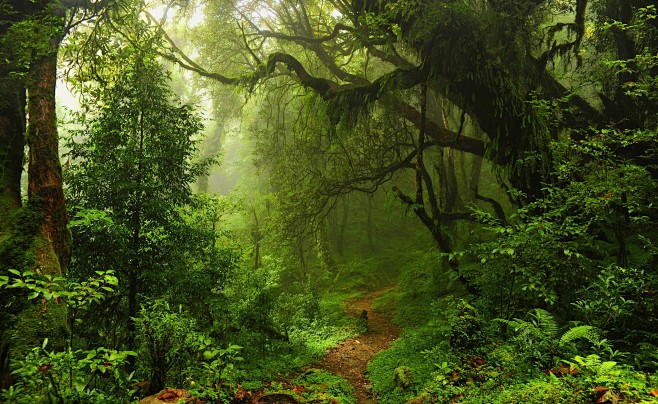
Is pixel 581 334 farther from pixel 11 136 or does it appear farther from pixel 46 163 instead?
pixel 11 136

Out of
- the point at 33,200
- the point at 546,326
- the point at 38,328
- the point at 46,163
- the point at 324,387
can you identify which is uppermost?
the point at 46,163

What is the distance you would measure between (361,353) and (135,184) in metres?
6.77

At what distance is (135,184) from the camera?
A: 7000 mm

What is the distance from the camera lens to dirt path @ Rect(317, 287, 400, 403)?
7.17 metres

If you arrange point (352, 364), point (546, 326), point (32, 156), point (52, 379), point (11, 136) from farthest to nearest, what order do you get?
point (352, 364) < point (11, 136) < point (546, 326) < point (32, 156) < point (52, 379)

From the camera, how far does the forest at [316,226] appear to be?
4297 mm

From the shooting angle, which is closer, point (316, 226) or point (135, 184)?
point (135, 184)

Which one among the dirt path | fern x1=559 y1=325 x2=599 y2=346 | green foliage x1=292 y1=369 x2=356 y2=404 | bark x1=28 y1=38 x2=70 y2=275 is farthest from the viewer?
the dirt path

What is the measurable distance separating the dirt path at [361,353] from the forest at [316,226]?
0.08 meters

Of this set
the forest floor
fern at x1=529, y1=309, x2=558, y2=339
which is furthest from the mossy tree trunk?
fern at x1=529, y1=309, x2=558, y2=339

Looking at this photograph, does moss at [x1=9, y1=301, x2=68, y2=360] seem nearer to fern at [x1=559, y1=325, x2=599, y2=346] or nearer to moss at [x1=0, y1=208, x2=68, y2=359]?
moss at [x1=0, y1=208, x2=68, y2=359]

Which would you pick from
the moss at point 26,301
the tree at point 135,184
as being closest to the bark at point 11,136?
the moss at point 26,301

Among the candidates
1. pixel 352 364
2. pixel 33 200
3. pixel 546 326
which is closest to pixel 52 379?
pixel 33 200

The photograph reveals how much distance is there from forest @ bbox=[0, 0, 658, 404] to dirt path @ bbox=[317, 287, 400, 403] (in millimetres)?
82
